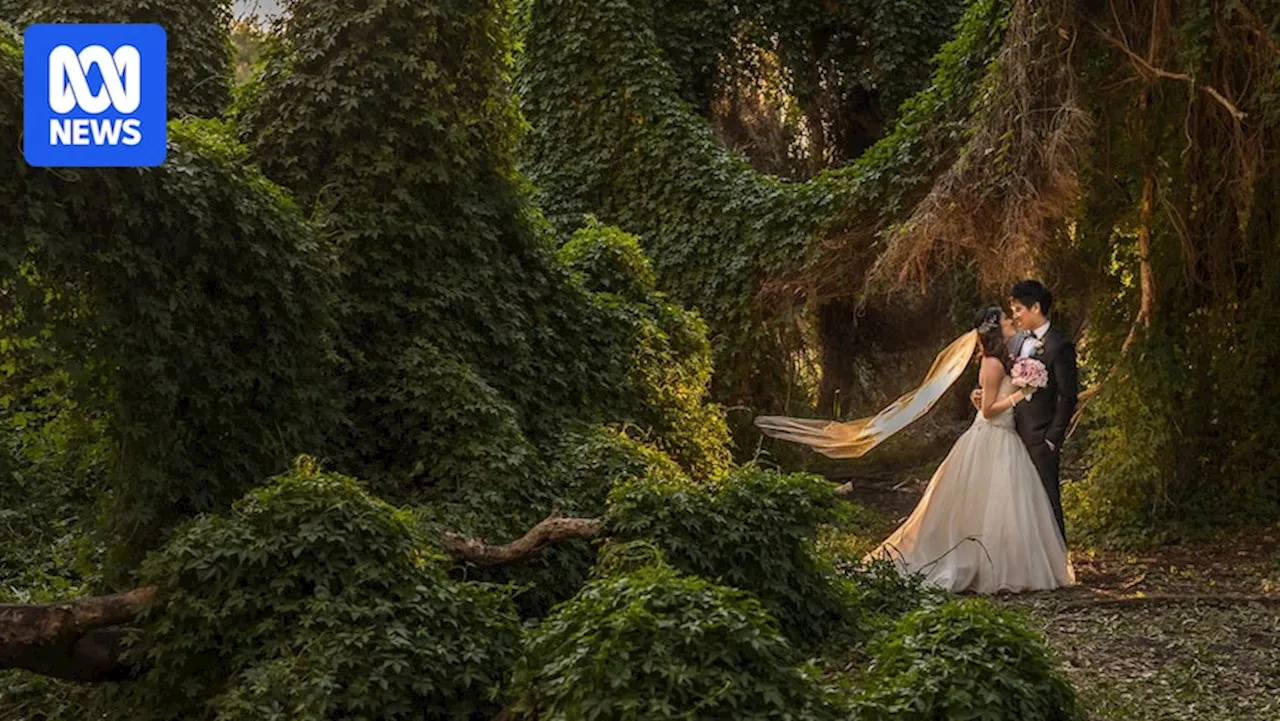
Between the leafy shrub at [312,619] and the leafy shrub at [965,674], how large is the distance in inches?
55.1

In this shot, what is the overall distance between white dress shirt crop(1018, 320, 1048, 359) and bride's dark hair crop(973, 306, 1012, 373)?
0.16m

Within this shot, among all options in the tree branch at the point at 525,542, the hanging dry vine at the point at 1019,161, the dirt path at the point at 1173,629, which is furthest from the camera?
the hanging dry vine at the point at 1019,161

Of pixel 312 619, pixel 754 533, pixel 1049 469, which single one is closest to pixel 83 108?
pixel 312 619

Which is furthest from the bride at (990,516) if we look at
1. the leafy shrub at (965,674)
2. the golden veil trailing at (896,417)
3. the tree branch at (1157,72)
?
the leafy shrub at (965,674)

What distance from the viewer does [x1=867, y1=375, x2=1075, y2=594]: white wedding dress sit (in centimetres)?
909

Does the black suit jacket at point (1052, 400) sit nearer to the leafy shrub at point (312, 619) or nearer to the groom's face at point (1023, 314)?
the groom's face at point (1023, 314)

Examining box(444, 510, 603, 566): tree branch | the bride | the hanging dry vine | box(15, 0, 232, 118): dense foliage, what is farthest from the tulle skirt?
box(15, 0, 232, 118): dense foliage

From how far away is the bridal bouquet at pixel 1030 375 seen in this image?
9273mm

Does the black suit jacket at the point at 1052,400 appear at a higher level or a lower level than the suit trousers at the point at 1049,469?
higher

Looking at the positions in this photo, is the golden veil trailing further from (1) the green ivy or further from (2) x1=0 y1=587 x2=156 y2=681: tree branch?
(2) x1=0 y1=587 x2=156 y2=681: tree branch

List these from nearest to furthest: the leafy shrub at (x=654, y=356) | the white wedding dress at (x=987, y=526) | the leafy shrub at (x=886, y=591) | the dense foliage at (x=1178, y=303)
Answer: the leafy shrub at (x=886, y=591)
the white wedding dress at (x=987, y=526)
the leafy shrub at (x=654, y=356)
the dense foliage at (x=1178, y=303)

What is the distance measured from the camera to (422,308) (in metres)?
8.41

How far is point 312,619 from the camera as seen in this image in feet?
19.0

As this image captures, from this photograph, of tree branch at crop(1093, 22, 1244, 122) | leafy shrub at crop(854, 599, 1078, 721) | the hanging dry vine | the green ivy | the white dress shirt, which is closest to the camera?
leafy shrub at crop(854, 599, 1078, 721)
